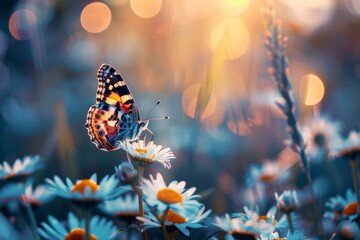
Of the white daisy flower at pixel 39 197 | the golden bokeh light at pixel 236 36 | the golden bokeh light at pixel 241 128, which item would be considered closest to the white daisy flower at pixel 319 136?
the golden bokeh light at pixel 241 128

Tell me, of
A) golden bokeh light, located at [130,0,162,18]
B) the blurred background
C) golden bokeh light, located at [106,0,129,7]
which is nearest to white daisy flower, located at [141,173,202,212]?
the blurred background

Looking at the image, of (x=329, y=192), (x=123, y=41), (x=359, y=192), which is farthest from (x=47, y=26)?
(x=359, y=192)

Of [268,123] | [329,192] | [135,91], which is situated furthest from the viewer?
[135,91]

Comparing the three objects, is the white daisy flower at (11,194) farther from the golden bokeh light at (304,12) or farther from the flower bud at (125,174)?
the golden bokeh light at (304,12)

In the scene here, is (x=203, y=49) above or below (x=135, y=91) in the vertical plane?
above

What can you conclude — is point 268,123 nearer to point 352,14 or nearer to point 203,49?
point 203,49

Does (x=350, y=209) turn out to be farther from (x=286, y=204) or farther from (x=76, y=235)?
(x=76, y=235)

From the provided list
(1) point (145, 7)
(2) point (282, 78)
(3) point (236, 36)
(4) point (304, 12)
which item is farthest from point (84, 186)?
(1) point (145, 7)
